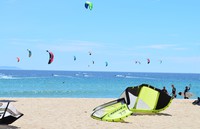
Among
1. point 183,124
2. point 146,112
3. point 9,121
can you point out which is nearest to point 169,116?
point 146,112

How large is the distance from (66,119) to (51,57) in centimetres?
1220

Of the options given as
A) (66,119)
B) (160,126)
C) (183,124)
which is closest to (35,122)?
(66,119)

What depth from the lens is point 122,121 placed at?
1471 centimetres

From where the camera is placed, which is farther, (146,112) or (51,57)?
(51,57)

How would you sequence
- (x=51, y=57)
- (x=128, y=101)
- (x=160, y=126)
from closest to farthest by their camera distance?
1. (x=160, y=126)
2. (x=128, y=101)
3. (x=51, y=57)

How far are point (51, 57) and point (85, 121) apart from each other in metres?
12.9

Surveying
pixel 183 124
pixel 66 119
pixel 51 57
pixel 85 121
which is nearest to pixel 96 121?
pixel 85 121

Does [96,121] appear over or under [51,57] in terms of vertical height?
under

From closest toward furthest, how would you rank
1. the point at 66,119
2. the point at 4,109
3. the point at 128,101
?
the point at 4,109 → the point at 66,119 → the point at 128,101

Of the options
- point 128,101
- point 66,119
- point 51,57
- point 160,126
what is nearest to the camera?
point 160,126

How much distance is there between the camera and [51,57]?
2694cm

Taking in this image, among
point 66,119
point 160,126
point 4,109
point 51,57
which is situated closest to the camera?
point 4,109

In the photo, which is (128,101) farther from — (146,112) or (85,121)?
(85,121)

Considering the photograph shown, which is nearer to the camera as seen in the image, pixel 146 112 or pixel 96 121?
pixel 96 121
